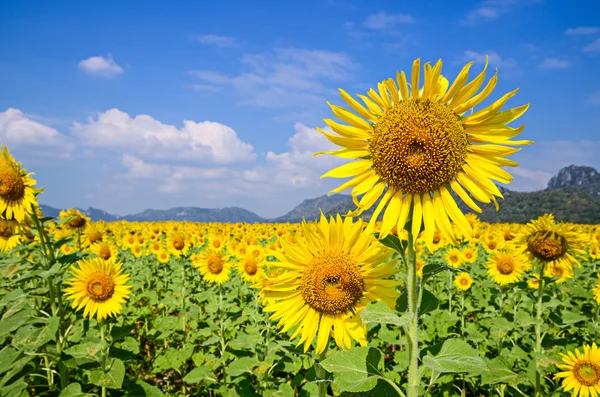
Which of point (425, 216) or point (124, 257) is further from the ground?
point (425, 216)

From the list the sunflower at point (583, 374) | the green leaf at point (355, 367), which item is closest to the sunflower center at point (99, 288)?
the green leaf at point (355, 367)

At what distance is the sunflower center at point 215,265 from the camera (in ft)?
22.4

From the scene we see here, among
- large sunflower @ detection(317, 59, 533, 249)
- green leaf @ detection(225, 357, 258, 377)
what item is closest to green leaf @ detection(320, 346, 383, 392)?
large sunflower @ detection(317, 59, 533, 249)

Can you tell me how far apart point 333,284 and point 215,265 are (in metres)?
4.85

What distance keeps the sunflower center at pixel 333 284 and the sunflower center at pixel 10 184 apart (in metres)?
3.55

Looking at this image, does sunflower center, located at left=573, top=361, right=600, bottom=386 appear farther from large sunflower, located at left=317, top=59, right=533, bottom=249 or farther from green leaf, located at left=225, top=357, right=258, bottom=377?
large sunflower, located at left=317, top=59, right=533, bottom=249

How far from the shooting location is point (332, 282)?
2307 millimetres

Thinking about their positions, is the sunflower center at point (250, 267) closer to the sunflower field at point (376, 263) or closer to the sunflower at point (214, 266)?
the sunflower at point (214, 266)

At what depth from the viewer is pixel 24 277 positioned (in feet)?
12.4

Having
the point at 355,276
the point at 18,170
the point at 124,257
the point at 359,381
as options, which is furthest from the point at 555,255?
the point at 124,257

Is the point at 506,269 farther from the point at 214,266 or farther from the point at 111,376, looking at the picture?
the point at 111,376

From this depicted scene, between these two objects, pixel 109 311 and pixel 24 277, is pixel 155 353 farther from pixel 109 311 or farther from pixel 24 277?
pixel 24 277

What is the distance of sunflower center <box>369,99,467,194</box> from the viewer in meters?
1.75

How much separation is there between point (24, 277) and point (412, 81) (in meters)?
3.99
